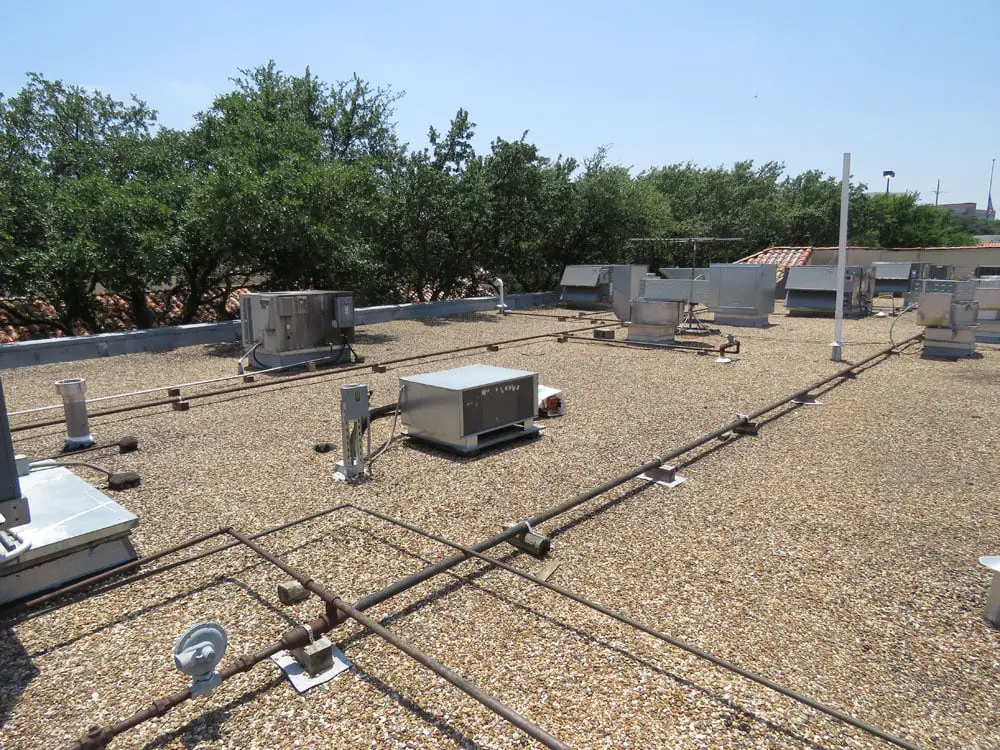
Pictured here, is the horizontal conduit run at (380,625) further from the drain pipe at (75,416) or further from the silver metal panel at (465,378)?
the drain pipe at (75,416)

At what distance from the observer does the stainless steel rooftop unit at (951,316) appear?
11094 mm

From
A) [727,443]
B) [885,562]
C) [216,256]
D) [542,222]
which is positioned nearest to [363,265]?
[216,256]

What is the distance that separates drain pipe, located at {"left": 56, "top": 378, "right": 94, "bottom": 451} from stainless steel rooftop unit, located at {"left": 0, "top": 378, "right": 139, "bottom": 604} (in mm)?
2388

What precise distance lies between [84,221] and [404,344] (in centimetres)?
657

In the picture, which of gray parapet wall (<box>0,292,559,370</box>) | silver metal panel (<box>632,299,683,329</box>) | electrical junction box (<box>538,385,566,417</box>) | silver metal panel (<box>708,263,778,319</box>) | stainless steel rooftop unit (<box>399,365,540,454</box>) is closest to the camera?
stainless steel rooftop unit (<box>399,365,540,454</box>)

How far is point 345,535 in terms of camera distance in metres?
4.11

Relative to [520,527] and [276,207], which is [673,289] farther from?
[520,527]

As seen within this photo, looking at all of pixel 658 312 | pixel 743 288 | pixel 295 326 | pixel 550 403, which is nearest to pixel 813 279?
pixel 743 288

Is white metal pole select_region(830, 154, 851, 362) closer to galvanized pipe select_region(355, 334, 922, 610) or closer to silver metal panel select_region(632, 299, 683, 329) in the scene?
silver metal panel select_region(632, 299, 683, 329)

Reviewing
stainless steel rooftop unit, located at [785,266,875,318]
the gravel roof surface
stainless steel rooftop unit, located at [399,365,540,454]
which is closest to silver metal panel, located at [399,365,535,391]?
stainless steel rooftop unit, located at [399,365,540,454]

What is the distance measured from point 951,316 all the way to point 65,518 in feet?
43.6

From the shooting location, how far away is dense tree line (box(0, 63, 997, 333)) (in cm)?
1210

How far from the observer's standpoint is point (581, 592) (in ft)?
11.2

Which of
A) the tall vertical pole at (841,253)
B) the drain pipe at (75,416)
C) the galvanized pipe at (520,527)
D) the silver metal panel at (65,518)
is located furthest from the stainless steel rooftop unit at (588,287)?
the silver metal panel at (65,518)
